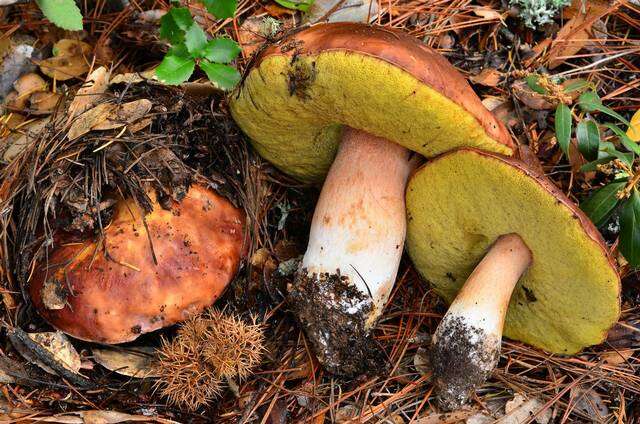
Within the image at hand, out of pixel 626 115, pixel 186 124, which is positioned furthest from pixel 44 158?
pixel 626 115

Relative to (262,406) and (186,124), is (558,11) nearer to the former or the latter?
(186,124)

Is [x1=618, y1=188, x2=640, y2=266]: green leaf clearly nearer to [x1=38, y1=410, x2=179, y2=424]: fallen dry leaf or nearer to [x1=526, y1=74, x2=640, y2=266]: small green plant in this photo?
[x1=526, y1=74, x2=640, y2=266]: small green plant

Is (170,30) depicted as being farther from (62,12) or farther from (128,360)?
(128,360)

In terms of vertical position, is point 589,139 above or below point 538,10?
below

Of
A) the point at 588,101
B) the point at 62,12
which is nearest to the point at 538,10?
the point at 588,101

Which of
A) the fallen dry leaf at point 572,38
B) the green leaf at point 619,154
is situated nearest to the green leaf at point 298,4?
the fallen dry leaf at point 572,38
